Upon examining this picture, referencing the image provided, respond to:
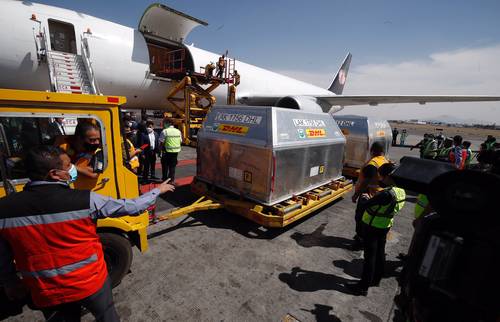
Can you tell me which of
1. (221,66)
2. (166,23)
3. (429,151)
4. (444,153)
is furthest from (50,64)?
(429,151)

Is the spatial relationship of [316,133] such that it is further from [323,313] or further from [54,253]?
[54,253]


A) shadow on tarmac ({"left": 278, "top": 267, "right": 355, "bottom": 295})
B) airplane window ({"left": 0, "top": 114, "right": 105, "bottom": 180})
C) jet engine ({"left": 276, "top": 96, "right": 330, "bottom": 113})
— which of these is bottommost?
shadow on tarmac ({"left": 278, "top": 267, "right": 355, "bottom": 295})

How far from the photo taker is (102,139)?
116 inches

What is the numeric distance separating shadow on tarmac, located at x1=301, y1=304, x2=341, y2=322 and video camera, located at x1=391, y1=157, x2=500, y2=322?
181cm

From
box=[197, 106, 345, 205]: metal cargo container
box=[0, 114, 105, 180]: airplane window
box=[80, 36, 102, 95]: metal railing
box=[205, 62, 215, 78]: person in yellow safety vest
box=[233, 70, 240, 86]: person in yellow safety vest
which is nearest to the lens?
box=[0, 114, 105, 180]: airplane window

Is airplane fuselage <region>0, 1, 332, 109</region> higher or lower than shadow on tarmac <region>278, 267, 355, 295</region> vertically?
higher

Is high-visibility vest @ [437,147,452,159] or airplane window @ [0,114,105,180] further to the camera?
high-visibility vest @ [437,147,452,159]

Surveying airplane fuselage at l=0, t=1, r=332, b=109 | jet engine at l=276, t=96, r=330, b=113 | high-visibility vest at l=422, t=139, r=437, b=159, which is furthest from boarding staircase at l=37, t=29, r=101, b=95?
high-visibility vest at l=422, t=139, r=437, b=159

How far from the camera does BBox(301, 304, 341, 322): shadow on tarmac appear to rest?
2.90m

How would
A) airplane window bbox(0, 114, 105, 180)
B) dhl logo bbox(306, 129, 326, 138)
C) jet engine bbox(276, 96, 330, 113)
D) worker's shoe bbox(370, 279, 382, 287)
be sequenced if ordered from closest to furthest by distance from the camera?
airplane window bbox(0, 114, 105, 180)
worker's shoe bbox(370, 279, 382, 287)
dhl logo bbox(306, 129, 326, 138)
jet engine bbox(276, 96, 330, 113)

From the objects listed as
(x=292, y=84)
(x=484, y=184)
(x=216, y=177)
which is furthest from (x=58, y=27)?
(x=292, y=84)

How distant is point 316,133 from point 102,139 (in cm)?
436

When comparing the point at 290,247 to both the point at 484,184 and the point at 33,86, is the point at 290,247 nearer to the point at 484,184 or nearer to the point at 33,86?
the point at 484,184

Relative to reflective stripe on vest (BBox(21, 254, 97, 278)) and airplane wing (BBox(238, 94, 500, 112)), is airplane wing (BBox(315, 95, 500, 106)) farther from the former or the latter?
reflective stripe on vest (BBox(21, 254, 97, 278))
